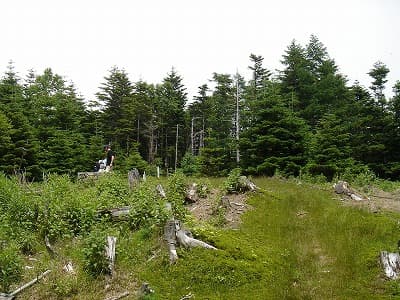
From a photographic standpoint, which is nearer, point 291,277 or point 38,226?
point 291,277

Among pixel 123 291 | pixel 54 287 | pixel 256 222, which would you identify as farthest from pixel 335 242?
pixel 54 287

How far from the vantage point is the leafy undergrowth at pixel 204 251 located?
8023 millimetres

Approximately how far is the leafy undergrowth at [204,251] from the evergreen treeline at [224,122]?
13091 mm

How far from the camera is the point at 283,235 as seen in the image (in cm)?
1137

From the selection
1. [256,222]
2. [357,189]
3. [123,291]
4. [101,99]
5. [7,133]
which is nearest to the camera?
[123,291]

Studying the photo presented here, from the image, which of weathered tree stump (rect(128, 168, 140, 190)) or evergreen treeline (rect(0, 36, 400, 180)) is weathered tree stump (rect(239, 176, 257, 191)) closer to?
weathered tree stump (rect(128, 168, 140, 190))

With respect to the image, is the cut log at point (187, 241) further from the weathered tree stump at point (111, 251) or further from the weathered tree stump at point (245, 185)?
the weathered tree stump at point (245, 185)

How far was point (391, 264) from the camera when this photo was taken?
28.8ft

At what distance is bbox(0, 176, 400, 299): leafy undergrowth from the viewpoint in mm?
8023

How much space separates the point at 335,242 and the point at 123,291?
5.92 meters

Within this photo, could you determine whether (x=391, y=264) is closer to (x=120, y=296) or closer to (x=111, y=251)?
(x=120, y=296)

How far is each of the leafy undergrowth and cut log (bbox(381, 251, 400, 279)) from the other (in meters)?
0.19

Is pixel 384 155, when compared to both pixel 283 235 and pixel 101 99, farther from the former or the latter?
pixel 101 99

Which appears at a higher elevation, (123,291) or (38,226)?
(38,226)
